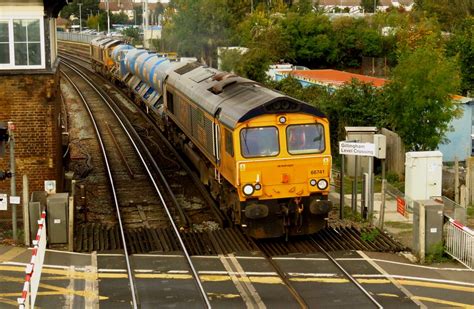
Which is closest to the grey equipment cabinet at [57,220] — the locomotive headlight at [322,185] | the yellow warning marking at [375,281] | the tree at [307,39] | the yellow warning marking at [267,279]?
the yellow warning marking at [267,279]

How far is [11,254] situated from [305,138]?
6.13 metres

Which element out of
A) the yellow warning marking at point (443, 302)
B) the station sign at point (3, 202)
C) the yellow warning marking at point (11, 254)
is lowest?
the yellow warning marking at point (443, 302)

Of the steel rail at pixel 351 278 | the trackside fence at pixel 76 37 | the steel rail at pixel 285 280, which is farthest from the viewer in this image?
the trackside fence at pixel 76 37

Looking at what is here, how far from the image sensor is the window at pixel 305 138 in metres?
15.9

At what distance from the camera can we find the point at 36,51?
57.0 ft

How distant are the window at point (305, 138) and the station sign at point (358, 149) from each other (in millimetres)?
1337

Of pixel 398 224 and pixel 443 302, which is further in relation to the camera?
pixel 398 224

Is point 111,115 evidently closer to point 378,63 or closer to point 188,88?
point 188,88

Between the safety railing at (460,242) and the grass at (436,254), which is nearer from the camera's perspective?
the safety railing at (460,242)

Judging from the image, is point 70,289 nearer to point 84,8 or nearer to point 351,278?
point 351,278

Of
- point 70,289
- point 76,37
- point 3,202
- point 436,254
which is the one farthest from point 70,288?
point 76,37

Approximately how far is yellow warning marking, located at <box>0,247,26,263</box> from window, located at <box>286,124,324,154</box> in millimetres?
5588

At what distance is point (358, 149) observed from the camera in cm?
1711

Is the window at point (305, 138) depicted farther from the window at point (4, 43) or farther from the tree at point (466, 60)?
the tree at point (466, 60)
